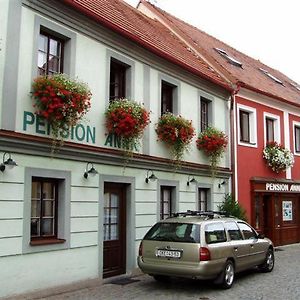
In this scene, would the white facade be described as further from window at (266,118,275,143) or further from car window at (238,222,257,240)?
window at (266,118,275,143)

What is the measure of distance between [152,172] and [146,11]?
35.5ft

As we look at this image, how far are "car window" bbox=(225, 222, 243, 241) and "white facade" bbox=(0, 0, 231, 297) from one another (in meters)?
2.49

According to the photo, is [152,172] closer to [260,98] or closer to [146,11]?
[260,98]

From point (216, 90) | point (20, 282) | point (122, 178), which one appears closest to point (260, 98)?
point (216, 90)

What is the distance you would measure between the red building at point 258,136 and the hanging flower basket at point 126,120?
21.5 ft

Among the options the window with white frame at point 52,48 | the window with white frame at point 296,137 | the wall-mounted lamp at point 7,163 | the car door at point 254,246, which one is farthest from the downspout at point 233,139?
the wall-mounted lamp at point 7,163

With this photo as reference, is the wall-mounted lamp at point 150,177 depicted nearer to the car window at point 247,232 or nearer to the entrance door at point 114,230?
the entrance door at point 114,230

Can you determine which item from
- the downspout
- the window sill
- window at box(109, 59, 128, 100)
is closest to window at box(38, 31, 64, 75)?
window at box(109, 59, 128, 100)

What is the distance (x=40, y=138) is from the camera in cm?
923

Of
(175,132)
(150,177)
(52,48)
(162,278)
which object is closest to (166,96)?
(175,132)

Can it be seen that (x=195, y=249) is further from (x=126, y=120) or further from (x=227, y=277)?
(x=126, y=120)

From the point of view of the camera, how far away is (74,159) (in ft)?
33.4

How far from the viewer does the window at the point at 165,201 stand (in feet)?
44.5

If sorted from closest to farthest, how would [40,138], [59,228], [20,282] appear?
[20,282] → [40,138] → [59,228]
